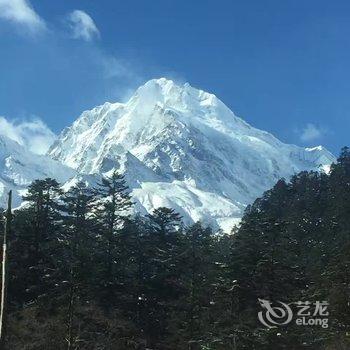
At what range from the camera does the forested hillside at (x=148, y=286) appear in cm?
3728

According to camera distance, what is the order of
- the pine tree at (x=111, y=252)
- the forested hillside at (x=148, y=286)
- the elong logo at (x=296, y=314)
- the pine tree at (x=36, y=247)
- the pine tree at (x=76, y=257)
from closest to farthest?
the pine tree at (x=76, y=257) → the forested hillside at (x=148, y=286) → the elong logo at (x=296, y=314) → the pine tree at (x=36, y=247) → the pine tree at (x=111, y=252)

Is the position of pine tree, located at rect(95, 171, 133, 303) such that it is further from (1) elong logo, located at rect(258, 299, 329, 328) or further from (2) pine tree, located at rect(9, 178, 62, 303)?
(1) elong logo, located at rect(258, 299, 329, 328)

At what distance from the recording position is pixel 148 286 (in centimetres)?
5153

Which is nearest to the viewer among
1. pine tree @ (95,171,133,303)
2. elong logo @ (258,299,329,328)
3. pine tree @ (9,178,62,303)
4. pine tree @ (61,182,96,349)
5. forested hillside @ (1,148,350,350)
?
pine tree @ (61,182,96,349)

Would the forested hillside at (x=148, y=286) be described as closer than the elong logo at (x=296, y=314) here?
A: Yes

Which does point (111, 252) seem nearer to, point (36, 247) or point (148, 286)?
point (148, 286)

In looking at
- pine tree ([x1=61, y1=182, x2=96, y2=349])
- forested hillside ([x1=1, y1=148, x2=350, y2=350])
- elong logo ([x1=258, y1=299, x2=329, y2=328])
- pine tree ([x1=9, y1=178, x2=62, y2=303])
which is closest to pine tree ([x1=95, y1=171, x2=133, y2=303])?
forested hillside ([x1=1, y1=148, x2=350, y2=350])

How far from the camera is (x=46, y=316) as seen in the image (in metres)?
37.9

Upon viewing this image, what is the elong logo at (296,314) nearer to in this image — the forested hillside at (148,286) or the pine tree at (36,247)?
the forested hillside at (148,286)

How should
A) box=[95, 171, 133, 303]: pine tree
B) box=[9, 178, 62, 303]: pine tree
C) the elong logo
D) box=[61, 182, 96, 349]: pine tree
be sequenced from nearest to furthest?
1. box=[61, 182, 96, 349]: pine tree
2. the elong logo
3. box=[9, 178, 62, 303]: pine tree
4. box=[95, 171, 133, 303]: pine tree

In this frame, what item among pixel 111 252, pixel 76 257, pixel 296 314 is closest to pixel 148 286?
pixel 111 252

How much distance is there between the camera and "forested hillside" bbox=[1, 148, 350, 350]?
122 ft

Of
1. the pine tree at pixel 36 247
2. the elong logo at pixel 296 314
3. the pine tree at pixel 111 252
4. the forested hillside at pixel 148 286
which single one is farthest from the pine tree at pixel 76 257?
the elong logo at pixel 296 314

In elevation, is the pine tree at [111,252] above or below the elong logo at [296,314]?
above
